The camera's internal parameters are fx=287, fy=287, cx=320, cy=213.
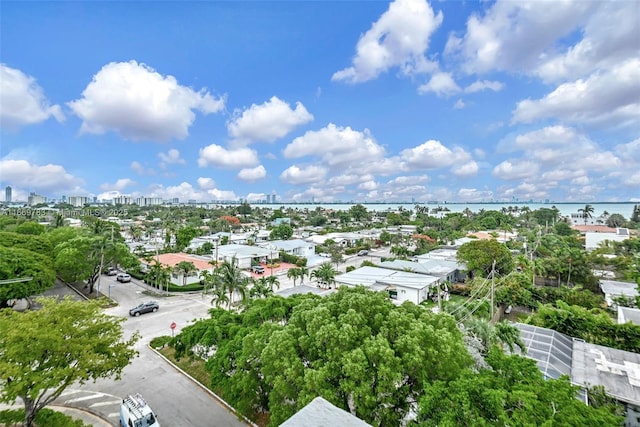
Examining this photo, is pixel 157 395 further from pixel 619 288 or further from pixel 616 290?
pixel 619 288

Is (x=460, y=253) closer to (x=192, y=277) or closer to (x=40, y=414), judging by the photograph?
(x=192, y=277)

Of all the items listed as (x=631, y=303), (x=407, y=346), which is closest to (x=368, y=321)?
(x=407, y=346)

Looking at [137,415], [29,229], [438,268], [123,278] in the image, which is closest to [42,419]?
[137,415]

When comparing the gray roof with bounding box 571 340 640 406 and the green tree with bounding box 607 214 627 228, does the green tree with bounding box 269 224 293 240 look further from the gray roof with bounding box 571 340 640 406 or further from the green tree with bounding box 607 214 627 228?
the green tree with bounding box 607 214 627 228

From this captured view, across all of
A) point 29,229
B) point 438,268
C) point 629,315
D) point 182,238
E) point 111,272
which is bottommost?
point 111,272

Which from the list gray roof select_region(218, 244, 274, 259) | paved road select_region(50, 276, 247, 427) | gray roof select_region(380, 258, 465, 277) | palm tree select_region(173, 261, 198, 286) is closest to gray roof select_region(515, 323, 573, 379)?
paved road select_region(50, 276, 247, 427)
